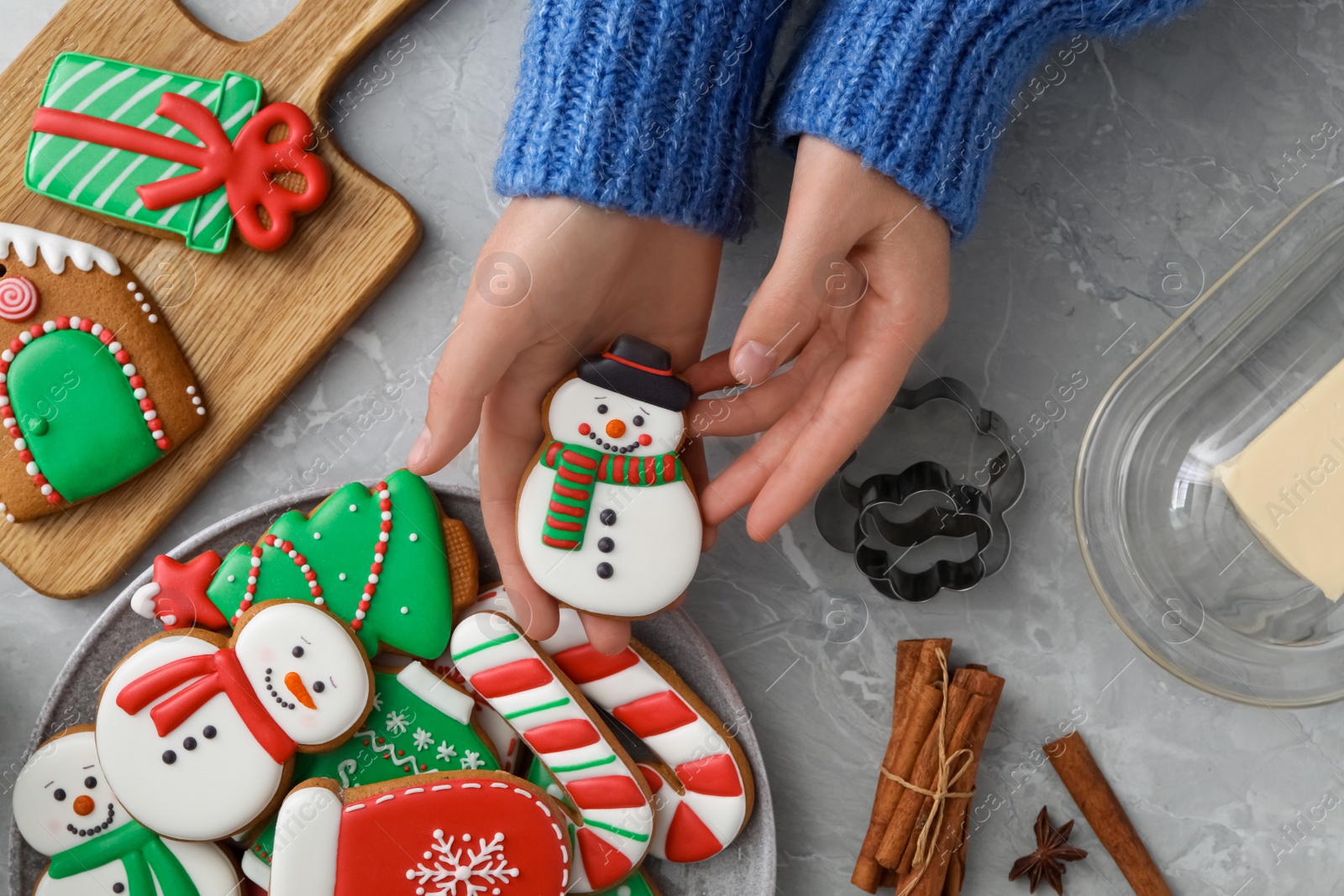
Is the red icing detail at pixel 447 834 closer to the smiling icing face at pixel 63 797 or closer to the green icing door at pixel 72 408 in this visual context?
the smiling icing face at pixel 63 797

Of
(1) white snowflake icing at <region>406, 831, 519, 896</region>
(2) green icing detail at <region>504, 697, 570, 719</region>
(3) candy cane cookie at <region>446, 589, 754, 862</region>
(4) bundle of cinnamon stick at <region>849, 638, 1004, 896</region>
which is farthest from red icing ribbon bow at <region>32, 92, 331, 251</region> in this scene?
(4) bundle of cinnamon stick at <region>849, 638, 1004, 896</region>

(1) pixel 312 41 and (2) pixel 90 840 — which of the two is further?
(1) pixel 312 41

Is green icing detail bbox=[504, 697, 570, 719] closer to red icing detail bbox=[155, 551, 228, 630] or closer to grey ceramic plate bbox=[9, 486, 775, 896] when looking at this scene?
grey ceramic plate bbox=[9, 486, 775, 896]

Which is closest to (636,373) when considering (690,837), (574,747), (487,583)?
(487,583)

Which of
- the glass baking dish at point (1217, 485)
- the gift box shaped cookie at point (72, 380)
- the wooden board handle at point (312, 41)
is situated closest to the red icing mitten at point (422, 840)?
the gift box shaped cookie at point (72, 380)

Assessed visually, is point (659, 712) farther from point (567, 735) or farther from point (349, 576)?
point (349, 576)

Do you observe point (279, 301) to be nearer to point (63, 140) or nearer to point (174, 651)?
point (63, 140)

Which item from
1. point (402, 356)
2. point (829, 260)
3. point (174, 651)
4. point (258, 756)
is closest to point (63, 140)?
point (402, 356)
